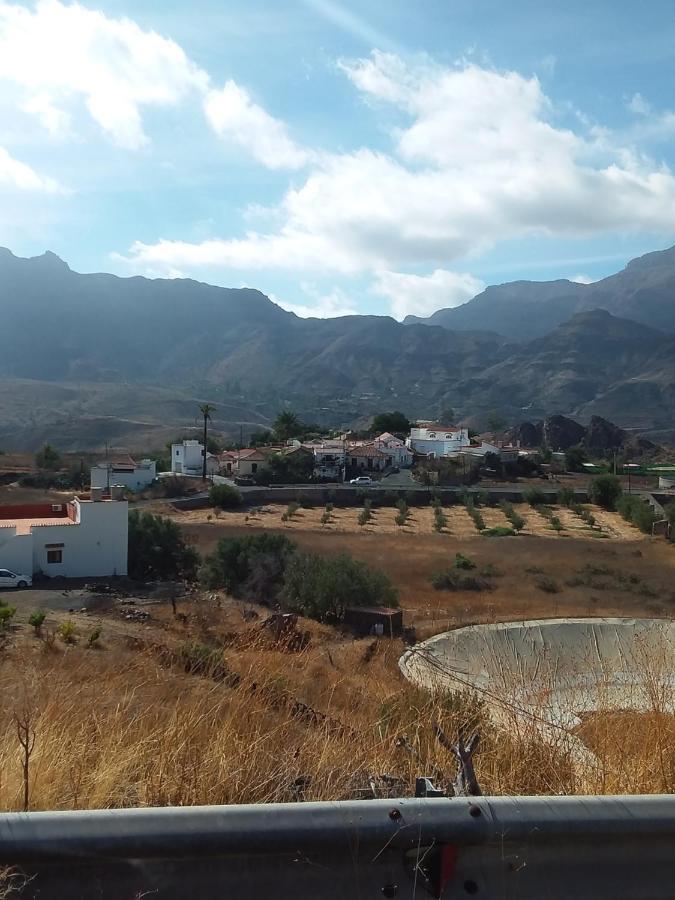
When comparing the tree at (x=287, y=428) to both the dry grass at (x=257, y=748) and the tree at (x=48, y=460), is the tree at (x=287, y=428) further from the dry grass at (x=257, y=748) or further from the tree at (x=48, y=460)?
the dry grass at (x=257, y=748)

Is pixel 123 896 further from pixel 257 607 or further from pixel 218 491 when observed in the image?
pixel 218 491

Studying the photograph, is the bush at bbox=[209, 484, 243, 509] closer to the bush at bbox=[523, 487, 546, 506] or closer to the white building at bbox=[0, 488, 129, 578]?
the bush at bbox=[523, 487, 546, 506]

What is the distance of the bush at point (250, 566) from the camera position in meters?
24.6

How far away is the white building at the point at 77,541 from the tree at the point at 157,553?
822 millimetres

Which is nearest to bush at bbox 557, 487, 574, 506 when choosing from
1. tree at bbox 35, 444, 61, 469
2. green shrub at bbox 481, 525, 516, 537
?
green shrub at bbox 481, 525, 516, 537

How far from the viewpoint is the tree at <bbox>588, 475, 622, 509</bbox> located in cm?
5800

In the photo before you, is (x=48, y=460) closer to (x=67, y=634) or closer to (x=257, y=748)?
(x=67, y=634)

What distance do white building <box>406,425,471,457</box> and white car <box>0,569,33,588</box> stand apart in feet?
190

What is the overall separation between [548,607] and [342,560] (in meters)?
6.65

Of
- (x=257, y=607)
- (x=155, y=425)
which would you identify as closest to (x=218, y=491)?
(x=257, y=607)

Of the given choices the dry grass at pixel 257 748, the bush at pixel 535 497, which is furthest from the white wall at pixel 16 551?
the bush at pixel 535 497

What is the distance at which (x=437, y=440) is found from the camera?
271 ft

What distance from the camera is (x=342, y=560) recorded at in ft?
76.3

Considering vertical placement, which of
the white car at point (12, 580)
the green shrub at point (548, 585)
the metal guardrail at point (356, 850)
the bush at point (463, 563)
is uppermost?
the metal guardrail at point (356, 850)
